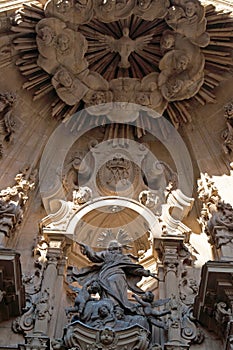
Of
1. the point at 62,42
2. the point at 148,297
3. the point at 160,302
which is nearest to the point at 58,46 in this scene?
the point at 62,42

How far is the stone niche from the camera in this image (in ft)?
22.7

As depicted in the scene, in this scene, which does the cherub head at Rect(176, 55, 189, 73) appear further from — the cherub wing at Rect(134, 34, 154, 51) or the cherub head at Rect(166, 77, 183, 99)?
the cherub wing at Rect(134, 34, 154, 51)

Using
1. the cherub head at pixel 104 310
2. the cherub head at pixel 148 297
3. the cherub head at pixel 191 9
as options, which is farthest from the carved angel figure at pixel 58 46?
the cherub head at pixel 104 310

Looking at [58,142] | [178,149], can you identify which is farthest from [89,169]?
[178,149]

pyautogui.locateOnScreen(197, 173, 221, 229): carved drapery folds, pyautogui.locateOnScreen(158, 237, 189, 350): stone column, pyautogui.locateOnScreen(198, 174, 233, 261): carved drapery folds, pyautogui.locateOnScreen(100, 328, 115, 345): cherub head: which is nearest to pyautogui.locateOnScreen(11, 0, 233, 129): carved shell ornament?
pyautogui.locateOnScreen(197, 173, 221, 229): carved drapery folds

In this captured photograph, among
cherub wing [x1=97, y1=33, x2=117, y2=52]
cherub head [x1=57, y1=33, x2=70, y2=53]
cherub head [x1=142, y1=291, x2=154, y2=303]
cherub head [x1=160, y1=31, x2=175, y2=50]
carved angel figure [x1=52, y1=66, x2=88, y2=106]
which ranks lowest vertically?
cherub head [x1=142, y1=291, x2=154, y2=303]

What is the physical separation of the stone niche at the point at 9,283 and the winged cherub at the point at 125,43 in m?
4.89

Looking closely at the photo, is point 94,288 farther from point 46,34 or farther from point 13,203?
point 46,34

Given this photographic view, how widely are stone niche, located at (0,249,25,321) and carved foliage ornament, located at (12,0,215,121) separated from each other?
3941 millimetres

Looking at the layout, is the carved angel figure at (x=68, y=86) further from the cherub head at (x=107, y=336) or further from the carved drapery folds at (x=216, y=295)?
the cherub head at (x=107, y=336)

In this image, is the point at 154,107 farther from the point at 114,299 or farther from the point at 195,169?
the point at 114,299

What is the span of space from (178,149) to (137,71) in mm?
1764

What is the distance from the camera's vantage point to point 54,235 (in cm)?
823

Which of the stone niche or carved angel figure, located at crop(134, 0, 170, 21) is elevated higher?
carved angel figure, located at crop(134, 0, 170, 21)
